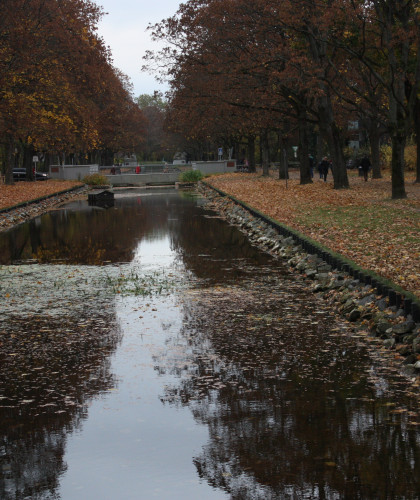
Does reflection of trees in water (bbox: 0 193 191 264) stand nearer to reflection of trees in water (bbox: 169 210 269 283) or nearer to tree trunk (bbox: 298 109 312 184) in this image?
reflection of trees in water (bbox: 169 210 269 283)

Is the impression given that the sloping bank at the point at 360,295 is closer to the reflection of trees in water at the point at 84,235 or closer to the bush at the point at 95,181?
the reflection of trees in water at the point at 84,235

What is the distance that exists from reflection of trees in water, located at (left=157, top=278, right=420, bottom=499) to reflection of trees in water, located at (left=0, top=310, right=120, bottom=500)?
3.01 ft

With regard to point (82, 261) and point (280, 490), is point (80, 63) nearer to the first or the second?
point (82, 261)

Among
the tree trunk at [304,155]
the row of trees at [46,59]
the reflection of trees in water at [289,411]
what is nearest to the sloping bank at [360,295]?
the reflection of trees in water at [289,411]

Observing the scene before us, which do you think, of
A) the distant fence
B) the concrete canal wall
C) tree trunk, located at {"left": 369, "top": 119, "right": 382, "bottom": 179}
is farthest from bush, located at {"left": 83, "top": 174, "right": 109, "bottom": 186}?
tree trunk, located at {"left": 369, "top": 119, "right": 382, "bottom": 179}

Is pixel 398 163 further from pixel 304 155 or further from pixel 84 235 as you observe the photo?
pixel 304 155

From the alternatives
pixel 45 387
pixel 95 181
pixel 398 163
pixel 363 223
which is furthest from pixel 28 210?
pixel 95 181

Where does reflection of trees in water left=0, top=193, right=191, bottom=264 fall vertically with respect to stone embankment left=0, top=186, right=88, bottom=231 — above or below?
below

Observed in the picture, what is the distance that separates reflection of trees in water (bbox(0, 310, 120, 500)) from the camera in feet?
18.5

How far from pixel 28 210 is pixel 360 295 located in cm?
2644

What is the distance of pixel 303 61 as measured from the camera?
114 ft

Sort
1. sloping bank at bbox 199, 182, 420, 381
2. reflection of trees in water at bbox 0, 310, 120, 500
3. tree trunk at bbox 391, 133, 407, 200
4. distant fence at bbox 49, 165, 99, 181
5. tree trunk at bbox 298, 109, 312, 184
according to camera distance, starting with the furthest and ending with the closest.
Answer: distant fence at bbox 49, 165, 99, 181 → tree trunk at bbox 298, 109, 312, 184 → tree trunk at bbox 391, 133, 407, 200 → sloping bank at bbox 199, 182, 420, 381 → reflection of trees in water at bbox 0, 310, 120, 500

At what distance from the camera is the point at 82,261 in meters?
17.9

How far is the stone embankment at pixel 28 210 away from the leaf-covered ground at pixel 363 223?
9.38m
